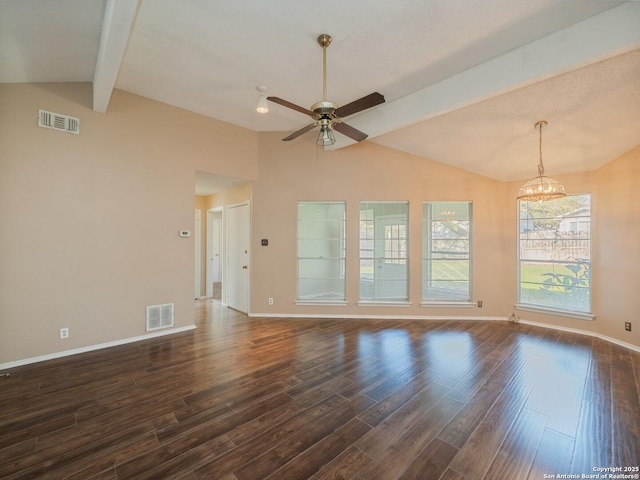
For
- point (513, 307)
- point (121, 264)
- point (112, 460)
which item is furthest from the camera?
point (513, 307)

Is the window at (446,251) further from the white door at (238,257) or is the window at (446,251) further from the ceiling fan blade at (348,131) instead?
the white door at (238,257)

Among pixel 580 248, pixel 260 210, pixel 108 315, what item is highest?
pixel 260 210

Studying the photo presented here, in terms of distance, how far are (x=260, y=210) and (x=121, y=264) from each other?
7.40ft

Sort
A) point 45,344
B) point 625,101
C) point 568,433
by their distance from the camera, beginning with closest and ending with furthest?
point 568,433, point 625,101, point 45,344

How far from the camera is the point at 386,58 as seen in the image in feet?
9.46

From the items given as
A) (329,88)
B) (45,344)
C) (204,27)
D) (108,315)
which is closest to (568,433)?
(329,88)

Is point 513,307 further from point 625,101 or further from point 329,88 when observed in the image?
point 329,88

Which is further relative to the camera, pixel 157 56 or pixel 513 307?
pixel 513 307

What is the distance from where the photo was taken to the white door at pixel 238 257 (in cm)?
529

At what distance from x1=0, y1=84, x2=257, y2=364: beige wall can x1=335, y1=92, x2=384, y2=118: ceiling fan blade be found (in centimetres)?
283

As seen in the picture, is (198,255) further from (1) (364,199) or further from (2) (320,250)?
(1) (364,199)

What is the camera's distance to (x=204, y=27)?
2.54m

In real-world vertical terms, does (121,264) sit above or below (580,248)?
below

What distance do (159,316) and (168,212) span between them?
152 cm
